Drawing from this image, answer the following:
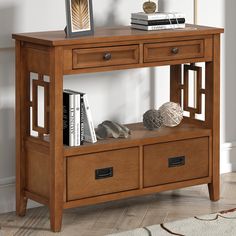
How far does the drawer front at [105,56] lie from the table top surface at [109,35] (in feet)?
0.14

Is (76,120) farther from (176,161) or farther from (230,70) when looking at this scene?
(230,70)

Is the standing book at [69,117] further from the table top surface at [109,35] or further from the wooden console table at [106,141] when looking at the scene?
the table top surface at [109,35]

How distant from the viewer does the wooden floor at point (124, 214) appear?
3531mm

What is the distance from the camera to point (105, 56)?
3.45m

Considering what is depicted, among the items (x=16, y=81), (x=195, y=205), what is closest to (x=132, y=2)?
(x=16, y=81)

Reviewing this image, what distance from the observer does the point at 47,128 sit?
353 centimetres

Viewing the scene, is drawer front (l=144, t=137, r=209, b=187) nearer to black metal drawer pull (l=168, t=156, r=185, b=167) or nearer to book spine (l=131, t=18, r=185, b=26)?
black metal drawer pull (l=168, t=156, r=185, b=167)

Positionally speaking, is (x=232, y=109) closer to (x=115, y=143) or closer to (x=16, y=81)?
(x=115, y=143)

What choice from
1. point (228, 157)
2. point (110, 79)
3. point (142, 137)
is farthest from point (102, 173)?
point (228, 157)

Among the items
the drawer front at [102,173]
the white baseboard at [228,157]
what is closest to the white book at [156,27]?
the drawer front at [102,173]

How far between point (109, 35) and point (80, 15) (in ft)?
0.50

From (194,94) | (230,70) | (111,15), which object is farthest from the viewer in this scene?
(230,70)

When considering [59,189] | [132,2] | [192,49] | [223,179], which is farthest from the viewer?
[223,179]

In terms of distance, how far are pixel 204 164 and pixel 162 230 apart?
22.2 inches
